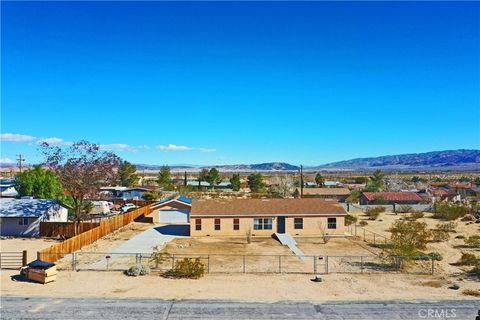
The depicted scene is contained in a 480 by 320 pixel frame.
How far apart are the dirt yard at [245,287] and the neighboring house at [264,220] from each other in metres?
15.6

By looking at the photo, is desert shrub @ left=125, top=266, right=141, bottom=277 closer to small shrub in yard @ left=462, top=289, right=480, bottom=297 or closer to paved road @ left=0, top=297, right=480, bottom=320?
paved road @ left=0, top=297, right=480, bottom=320

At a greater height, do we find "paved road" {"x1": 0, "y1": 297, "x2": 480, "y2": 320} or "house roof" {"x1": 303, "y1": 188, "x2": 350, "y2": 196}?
"house roof" {"x1": 303, "y1": 188, "x2": 350, "y2": 196}

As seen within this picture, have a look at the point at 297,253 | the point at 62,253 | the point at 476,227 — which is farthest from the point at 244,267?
the point at 476,227

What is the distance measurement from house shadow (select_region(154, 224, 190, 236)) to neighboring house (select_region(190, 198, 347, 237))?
2446mm

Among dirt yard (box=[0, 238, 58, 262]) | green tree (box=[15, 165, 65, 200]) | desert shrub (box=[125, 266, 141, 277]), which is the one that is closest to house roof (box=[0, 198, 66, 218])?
dirt yard (box=[0, 238, 58, 262])

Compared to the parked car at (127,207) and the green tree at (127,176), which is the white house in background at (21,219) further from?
the green tree at (127,176)

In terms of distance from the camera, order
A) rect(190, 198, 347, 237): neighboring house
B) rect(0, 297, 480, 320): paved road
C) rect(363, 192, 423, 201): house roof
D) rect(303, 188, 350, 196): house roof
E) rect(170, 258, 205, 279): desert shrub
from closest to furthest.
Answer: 1. rect(0, 297, 480, 320): paved road
2. rect(170, 258, 205, 279): desert shrub
3. rect(190, 198, 347, 237): neighboring house
4. rect(363, 192, 423, 201): house roof
5. rect(303, 188, 350, 196): house roof

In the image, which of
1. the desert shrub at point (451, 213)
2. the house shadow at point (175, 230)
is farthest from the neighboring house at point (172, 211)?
the desert shrub at point (451, 213)

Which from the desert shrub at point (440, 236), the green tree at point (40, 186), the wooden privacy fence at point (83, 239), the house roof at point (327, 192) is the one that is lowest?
the desert shrub at point (440, 236)

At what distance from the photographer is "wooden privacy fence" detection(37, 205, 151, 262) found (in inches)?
1167

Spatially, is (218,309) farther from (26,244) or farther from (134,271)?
(26,244)

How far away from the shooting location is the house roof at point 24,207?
137ft

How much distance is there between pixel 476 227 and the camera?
4934 centimetres

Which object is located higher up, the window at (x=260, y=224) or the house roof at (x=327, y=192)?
the house roof at (x=327, y=192)
